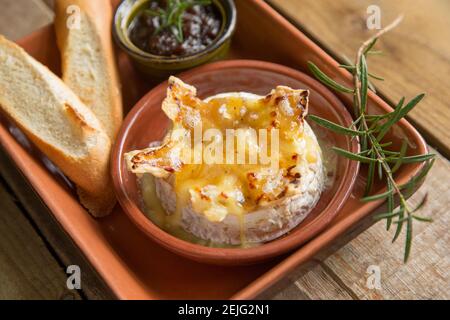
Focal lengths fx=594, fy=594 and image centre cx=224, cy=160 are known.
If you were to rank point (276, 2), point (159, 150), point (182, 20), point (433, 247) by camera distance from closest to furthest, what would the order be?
point (159, 150) < point (433, 247) < point (182, 20) < point (276, 2)

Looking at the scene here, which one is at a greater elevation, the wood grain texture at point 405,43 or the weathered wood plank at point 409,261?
the wood grain texture at point 405,43

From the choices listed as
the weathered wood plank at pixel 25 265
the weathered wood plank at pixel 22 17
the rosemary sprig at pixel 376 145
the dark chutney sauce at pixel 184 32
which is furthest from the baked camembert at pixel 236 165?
the weathered wood plank at pixel 22 17

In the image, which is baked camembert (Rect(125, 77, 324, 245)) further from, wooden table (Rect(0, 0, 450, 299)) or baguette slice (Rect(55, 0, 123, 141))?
baguette slice (Rect(55, 0, 123, 141))

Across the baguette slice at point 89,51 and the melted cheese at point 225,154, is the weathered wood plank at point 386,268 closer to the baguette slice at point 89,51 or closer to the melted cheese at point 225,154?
the melted cheese at point 225,154

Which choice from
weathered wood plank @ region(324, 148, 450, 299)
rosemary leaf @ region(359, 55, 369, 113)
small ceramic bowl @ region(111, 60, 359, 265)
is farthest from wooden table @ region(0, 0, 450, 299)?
rosemary leaf @ region(359, 55, 369, 113)

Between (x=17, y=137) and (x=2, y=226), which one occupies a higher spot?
(x=17, y=137)
